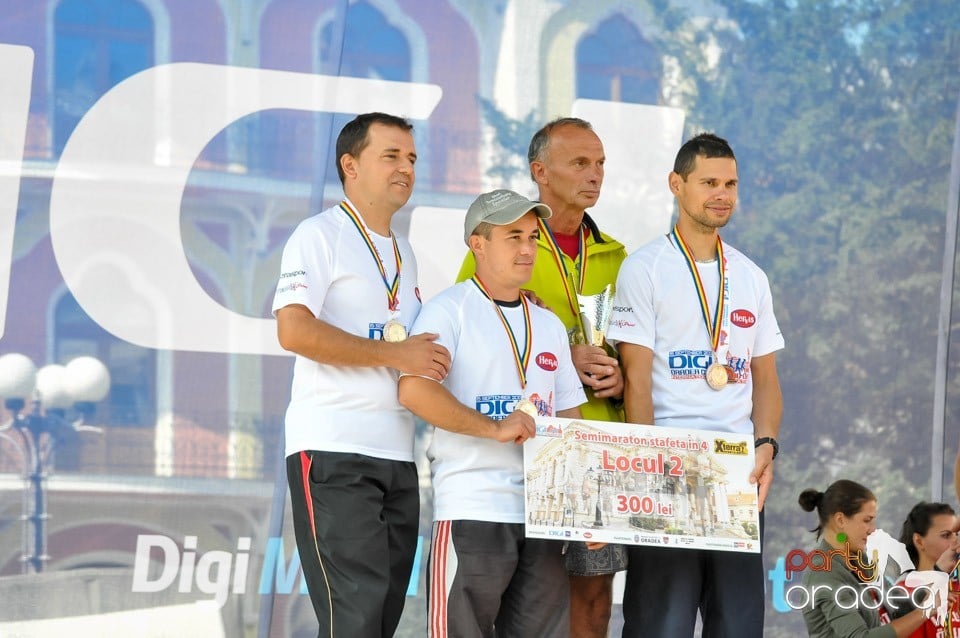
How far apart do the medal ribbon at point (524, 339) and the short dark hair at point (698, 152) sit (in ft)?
1.99

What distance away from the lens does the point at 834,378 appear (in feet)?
14.2

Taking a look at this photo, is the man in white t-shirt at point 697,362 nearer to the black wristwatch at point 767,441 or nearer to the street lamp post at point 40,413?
the black wristwatch at point 767,441

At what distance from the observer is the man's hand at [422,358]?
2.76 m

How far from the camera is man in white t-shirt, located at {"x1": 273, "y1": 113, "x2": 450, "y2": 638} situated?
2.77 metres

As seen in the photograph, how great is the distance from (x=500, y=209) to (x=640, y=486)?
730mm

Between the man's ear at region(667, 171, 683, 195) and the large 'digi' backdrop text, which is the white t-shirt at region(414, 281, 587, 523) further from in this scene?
the large 'digi' backdrop text

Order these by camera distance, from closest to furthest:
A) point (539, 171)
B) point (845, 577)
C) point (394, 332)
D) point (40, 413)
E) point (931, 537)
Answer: point (394, 332)
point (539, 171)
point (40, 413)
point (845, 577)
point (931, 537)

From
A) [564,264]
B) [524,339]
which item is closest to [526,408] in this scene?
[524,339]

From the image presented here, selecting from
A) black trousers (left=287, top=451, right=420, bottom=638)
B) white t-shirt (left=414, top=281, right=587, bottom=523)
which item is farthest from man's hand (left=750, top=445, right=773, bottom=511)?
black trousers (left=287, top=451, right=420, bottom=638)

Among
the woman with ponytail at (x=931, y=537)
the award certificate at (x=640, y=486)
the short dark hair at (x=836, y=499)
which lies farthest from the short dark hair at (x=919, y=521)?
the award certificate at (x=640, y=486)

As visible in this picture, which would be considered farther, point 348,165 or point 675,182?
point 675,182

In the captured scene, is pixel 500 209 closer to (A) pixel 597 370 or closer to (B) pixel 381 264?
(B) pixel 381 264

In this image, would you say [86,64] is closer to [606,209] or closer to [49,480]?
[49,480]

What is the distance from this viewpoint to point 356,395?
2.85 m
